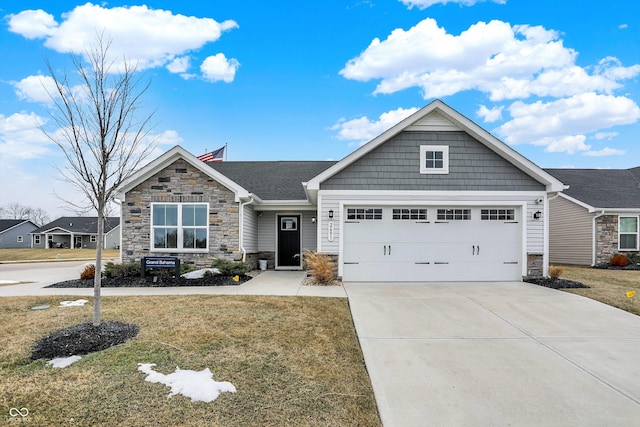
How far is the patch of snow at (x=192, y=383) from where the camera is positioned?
134 inches

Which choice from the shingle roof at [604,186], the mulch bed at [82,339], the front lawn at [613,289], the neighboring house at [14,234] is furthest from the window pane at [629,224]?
the neighboring house at [14,234]

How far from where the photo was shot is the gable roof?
→ 10.6m

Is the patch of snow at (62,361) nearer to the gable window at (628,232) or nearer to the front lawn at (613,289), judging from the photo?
the front lawn at (613,289)

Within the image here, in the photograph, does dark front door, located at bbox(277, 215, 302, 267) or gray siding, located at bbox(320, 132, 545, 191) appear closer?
gray siding, located at bbox(320, 132, 545, 191)

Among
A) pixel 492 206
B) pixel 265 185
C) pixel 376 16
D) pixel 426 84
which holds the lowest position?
pixel 492 206

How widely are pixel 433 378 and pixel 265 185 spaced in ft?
39.7

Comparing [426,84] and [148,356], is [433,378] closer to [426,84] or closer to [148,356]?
[148,356]

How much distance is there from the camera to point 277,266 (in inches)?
559

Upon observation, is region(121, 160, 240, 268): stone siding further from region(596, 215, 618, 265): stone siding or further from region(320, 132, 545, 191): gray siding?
region(596, 215, 618, 265): stone siding

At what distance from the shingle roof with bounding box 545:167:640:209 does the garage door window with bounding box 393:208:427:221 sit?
1006 cm

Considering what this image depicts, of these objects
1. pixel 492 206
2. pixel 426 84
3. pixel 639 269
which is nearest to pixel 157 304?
pixel 492 206

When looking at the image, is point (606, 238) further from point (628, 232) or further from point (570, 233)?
point (570, 233)

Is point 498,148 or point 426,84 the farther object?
point 426,84

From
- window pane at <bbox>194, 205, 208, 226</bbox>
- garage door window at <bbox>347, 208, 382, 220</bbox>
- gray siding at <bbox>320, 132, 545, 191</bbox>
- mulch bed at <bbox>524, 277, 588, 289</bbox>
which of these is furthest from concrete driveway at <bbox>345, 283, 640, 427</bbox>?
window pane at <bbox>194, 205, 208, 226</bbox>
